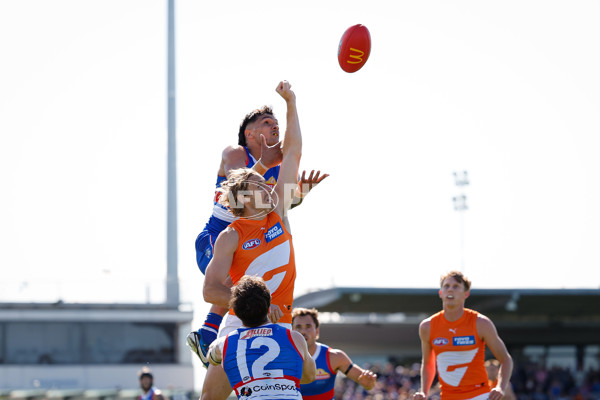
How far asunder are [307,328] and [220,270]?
270 cm

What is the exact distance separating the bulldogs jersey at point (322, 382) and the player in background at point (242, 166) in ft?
6.72

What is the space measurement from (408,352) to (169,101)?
24358mm

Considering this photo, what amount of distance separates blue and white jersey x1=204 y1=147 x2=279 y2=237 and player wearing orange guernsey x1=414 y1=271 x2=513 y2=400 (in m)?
2.90

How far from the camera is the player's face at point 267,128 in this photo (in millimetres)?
7023

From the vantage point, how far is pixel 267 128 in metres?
7.04

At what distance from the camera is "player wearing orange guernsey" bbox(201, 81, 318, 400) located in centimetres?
630

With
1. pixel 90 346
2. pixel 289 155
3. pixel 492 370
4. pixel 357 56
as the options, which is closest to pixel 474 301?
pixel 90 346

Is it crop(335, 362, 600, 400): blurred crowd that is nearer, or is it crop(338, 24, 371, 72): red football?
crop(338, 24, 371, 72): red football

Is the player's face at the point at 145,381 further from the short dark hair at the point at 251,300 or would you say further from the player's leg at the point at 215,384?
the short dark hair at the point at 251,300

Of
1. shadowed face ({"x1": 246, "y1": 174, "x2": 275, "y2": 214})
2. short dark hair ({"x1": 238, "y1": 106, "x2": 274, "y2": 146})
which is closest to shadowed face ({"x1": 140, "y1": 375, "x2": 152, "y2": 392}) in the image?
short dark hair ({"x1": 238, "y1": 106, "x2": 274, "y2": 146})

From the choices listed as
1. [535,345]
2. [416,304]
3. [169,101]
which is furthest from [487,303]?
[169,101]

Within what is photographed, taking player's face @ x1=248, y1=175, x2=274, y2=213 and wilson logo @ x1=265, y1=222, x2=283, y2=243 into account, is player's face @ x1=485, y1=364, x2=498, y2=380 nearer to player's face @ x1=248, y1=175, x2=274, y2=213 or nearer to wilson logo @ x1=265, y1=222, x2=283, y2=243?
wilson logo @ x1=265, y1=222, x2=283, y2=243

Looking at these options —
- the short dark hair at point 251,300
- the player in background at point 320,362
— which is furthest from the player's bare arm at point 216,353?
the player in background at point 320,362

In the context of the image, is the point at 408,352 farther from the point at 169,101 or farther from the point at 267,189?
the point at 267,189
